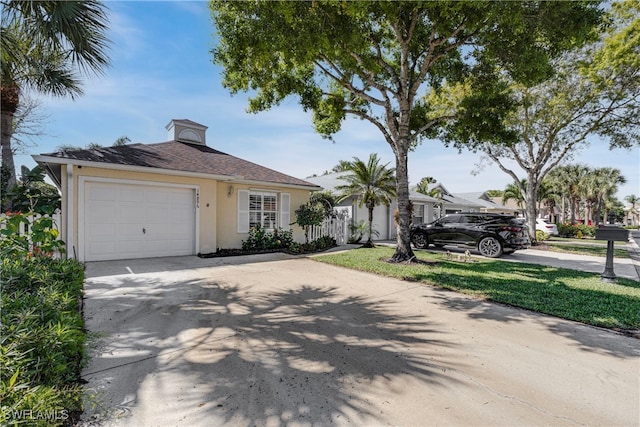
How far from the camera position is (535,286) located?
21.6 feet

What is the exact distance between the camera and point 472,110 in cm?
923

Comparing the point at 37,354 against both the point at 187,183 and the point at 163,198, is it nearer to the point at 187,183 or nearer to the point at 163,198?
the point at 163,198

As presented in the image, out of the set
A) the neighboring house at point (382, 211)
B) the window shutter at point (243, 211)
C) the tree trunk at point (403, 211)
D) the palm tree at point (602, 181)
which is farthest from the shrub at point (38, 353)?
the palm tree at point (602, 181)

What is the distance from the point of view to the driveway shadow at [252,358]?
94.0 inches

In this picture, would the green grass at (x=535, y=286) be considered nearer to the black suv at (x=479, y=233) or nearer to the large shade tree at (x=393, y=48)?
the large shade tree at (x=393, y=48)

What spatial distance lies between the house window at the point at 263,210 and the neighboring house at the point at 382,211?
346cm

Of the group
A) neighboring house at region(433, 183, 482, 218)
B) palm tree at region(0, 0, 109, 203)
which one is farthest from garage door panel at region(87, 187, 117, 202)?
neighboring house at region(433, 183, 482, 218)

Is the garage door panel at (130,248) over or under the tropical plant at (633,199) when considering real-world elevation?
under

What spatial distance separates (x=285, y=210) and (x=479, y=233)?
318 inches

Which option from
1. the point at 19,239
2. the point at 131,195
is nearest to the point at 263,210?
the point at 131,195

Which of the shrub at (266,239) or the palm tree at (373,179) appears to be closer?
the shrub at (266,239)

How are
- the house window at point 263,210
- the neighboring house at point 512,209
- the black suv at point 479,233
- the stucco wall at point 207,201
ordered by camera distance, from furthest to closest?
the neighboring house at point 512,209 → the house window at point 263,210 → the black suv at point 479,233 → the stucco wall at point 207,201

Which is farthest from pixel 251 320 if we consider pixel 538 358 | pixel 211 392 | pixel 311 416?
pixel 538 358

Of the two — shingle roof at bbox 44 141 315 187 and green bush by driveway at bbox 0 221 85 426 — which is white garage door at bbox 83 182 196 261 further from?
green bush by driveway at bbox 0 221 85 426
